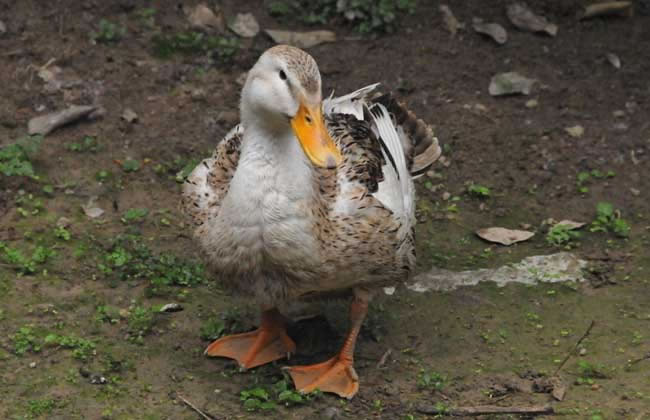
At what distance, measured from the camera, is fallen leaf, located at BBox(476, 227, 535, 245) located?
613cm

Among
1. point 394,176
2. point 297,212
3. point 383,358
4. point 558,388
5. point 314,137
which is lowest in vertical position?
point 383,358

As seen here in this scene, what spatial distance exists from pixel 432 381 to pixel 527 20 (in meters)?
3.84

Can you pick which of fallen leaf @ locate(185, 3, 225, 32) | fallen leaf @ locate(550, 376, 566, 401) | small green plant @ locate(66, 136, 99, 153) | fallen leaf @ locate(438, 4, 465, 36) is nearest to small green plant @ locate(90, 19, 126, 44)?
fallen leaf @ locate(185, 3, 225, 32)

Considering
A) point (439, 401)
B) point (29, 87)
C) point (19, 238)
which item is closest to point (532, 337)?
point (439, 401)

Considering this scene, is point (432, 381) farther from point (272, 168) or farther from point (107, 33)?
point (107, 33)

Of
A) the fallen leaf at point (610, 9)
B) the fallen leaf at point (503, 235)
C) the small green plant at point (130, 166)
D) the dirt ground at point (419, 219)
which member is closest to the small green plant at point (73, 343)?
the dirt ground at point (419, 219)

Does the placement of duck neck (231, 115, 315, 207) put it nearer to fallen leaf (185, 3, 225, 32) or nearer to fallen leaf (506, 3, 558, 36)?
fallen leaf (185, 3, 225, 32)

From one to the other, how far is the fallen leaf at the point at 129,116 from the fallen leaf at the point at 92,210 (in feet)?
2.76

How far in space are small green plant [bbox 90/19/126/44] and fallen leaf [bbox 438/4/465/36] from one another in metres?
2.42

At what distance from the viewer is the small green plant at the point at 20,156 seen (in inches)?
242

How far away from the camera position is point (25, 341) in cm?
485

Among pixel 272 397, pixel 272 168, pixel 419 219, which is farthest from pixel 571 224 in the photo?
pixel 272 168

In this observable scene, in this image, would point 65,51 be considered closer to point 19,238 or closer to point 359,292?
point 19,238

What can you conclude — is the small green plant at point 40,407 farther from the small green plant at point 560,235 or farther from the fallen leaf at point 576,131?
the fallen leaf at point 576,131
